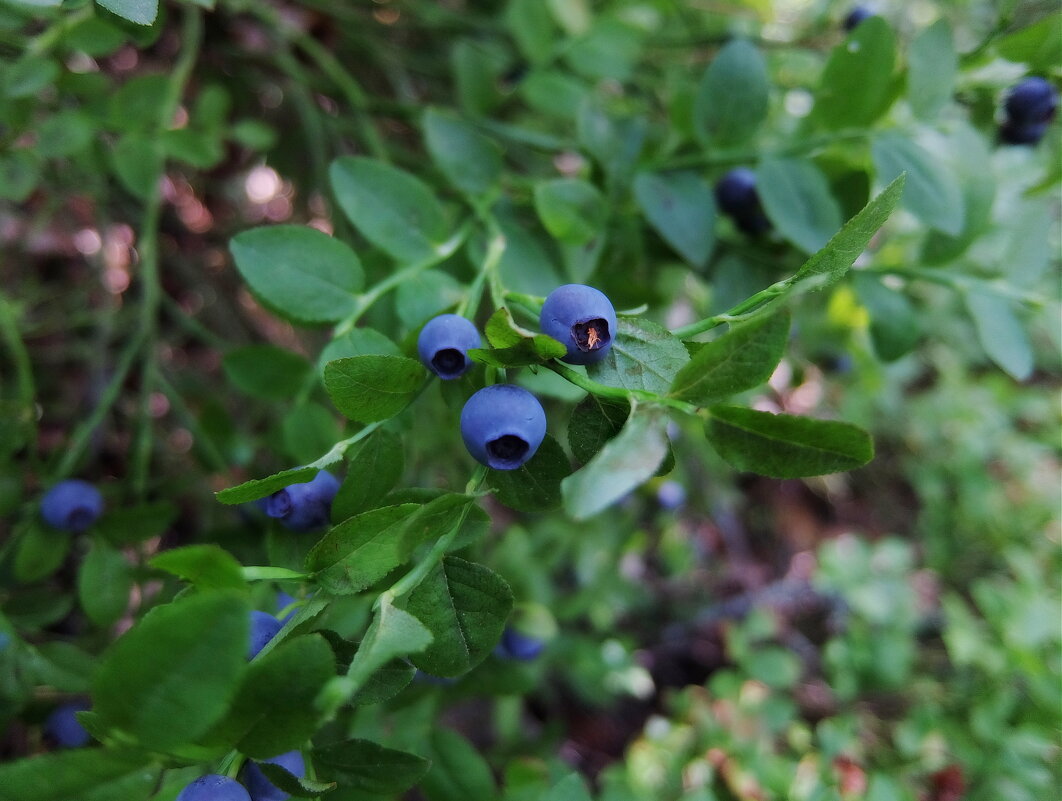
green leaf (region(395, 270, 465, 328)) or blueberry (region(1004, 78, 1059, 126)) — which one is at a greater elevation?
blueberry (region(1004, 78, 1059, 126))

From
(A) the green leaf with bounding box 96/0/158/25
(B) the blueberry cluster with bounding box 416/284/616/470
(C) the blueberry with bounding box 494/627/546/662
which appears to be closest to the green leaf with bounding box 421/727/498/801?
(C) the blueberry with bounding box 494/627/546/662

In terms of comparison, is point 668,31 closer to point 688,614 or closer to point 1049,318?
point 1049,318

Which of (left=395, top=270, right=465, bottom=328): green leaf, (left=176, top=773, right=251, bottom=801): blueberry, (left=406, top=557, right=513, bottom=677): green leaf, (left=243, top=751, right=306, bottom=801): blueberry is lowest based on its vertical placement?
(left=243, top=751, right=306, bottom=801): blueberry

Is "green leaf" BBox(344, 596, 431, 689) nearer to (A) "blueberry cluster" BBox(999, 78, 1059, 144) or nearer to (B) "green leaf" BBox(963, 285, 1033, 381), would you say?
(B) "green leaf" BBox(963, 285, 1033, 381)

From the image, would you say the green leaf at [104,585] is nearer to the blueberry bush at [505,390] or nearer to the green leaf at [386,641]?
the blueberry bush at [505,390]

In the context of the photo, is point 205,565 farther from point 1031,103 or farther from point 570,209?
point 1031,103

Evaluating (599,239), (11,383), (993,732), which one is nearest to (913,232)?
(599,239)

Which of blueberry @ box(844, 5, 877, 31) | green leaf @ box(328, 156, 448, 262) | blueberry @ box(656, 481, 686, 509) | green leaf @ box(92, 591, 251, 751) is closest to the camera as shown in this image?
green leaf @ box(92, 591, 251, 751)

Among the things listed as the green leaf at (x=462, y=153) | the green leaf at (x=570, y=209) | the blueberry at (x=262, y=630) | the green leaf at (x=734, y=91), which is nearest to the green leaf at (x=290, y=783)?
the blueberry at (x=262, y=630)
